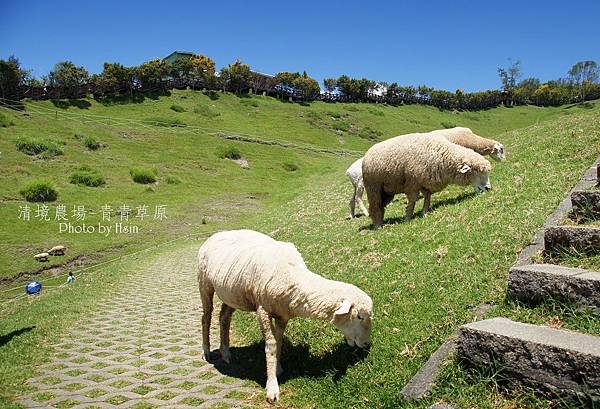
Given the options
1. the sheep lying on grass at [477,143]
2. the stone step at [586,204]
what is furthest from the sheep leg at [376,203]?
the stone step at [586,204]

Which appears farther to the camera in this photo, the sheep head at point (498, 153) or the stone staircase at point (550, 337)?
the sheep head at point (498, 153)

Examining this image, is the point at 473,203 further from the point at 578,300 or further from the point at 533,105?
the point at 533,105

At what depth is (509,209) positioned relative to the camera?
33.9 feet

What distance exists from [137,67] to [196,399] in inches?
3594

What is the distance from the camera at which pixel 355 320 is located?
6832 millimetres

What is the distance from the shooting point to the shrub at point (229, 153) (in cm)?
5831

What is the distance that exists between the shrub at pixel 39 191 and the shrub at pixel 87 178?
4.15 m

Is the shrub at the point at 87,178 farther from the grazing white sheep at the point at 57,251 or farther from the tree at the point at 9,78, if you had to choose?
the tree at the point at 9,78

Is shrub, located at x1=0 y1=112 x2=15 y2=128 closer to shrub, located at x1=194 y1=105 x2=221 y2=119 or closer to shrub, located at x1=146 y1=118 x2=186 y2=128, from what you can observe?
shrub, located at x1=146 y1=118 x2=186 y2=128

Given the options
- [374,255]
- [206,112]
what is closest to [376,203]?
[374,255]

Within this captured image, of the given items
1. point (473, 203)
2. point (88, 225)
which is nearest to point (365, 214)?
point (473, 203)

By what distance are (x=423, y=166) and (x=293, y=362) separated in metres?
7.53

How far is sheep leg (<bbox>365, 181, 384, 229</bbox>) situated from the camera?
564 inches

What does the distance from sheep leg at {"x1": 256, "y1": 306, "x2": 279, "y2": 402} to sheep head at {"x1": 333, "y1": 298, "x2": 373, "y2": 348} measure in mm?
1107
